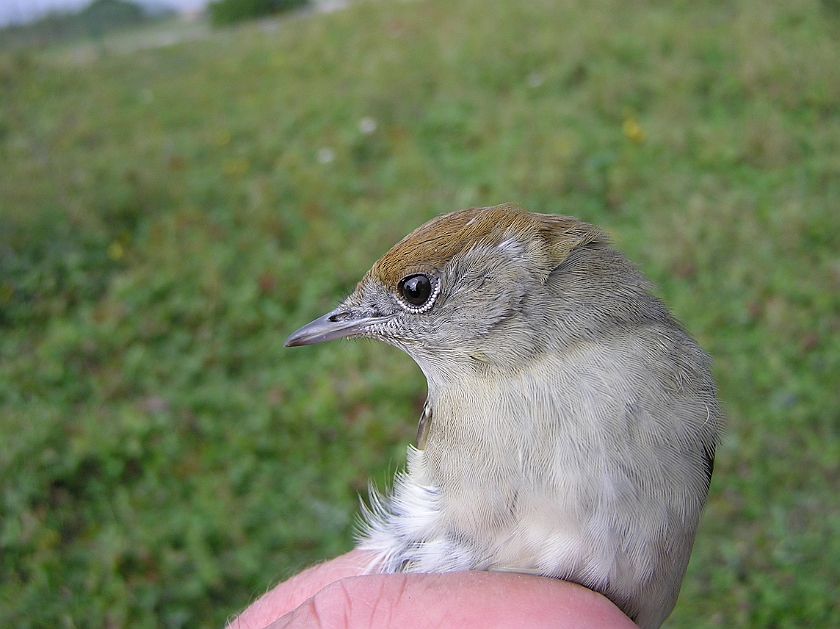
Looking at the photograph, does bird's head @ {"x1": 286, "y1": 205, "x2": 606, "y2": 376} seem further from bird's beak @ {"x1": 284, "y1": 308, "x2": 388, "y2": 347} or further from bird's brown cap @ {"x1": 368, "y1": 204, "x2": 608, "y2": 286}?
bird's beak @ {"x1": 284, "y1": 308, "x2": 388, "y2": 347}

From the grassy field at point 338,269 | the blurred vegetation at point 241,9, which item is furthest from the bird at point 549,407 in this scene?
the blurred vegetation at point 241,9

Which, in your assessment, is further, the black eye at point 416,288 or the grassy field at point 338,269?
the grassy field at point 338,269

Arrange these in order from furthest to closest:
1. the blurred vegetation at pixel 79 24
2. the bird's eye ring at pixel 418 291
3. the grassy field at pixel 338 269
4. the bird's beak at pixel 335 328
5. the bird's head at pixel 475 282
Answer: the blurred vegetation at pixel 79 24 → the grassy field at pixel 338 269 → the bird's beak at pixel 335 328 → the bird's eye ring at pixel 418 291 → the bird's head at pixel 475 282

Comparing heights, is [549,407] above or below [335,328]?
below

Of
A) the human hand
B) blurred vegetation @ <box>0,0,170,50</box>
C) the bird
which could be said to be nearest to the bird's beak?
the bird

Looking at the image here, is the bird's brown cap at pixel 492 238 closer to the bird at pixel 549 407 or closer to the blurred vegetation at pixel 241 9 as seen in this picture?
the bird at pixel 549 407

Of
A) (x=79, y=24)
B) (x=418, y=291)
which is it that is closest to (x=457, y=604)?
(x=418, y=291)

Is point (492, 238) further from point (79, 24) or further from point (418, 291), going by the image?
point (79, 24)
